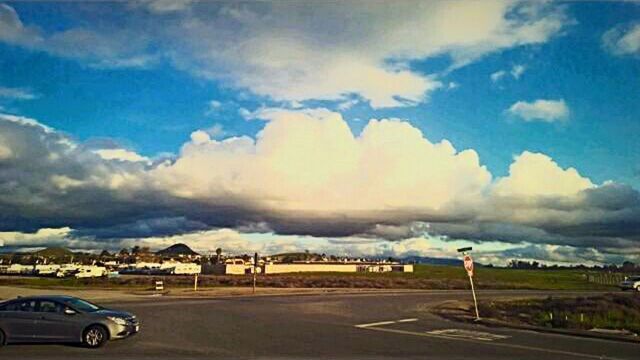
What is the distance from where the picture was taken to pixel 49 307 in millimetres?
16047

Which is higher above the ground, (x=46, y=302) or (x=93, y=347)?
(x=46, y=302)

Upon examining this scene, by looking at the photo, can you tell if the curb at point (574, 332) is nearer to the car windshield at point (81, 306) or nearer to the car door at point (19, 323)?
the car windshield at point (81, 306)

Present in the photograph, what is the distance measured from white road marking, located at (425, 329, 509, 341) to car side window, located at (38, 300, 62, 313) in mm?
12030

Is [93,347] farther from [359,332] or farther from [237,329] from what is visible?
[359,332]

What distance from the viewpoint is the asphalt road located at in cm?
1460

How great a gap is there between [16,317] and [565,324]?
2061 cm

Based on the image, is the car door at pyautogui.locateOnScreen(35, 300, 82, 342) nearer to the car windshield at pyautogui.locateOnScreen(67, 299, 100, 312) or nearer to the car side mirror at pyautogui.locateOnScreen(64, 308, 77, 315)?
the car side mirror at pyautogui.locateOnScreen(64, 308, 77, 315)

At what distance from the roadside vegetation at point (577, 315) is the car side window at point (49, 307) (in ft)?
61.2

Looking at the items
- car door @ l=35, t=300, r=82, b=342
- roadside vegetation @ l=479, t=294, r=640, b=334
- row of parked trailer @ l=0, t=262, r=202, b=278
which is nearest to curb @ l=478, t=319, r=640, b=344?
roadside vegetation @ l=479, t=294, r=640, b=334

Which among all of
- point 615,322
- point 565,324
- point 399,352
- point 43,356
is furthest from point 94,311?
point 615,322

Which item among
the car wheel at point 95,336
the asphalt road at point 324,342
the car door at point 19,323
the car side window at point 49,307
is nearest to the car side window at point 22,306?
the car door at point 19,323

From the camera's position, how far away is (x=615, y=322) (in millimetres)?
26281

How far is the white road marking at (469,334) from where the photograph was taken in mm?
18788

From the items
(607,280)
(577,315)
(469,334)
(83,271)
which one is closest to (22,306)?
(469,334)
